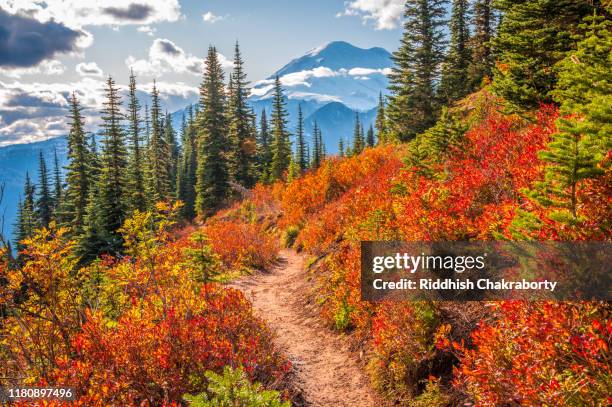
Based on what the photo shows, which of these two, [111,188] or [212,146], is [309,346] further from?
[212,146]

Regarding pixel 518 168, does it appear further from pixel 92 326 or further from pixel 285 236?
pixel 285 236

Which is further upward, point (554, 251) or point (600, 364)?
point (554, 251)

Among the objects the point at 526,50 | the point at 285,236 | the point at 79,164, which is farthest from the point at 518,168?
the point at 79,164

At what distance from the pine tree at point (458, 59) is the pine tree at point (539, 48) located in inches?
576

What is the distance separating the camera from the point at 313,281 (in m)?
14.6

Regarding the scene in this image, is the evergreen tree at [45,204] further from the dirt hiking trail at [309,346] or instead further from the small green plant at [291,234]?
the dirt hiking trail at [309,346]

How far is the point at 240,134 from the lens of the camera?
139 ft

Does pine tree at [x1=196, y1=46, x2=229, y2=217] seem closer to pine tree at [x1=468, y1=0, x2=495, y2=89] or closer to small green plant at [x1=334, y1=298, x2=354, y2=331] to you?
pine tree at [x1=468, y1=0, x2=495, y2=89]

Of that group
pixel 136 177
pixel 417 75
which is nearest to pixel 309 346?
pixel 417 75

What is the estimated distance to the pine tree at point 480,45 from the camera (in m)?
30.7

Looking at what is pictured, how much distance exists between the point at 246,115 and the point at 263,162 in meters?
9.94

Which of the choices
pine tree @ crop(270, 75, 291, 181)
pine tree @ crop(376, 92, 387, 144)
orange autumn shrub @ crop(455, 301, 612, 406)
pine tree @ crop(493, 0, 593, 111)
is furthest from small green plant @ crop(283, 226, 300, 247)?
pine tree @ crop(270, 75, 291, 181)

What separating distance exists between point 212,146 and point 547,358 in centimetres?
3930

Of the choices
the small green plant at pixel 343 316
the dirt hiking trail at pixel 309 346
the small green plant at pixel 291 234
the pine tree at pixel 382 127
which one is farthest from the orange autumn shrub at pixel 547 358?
the pine tree at pixel 382 127
